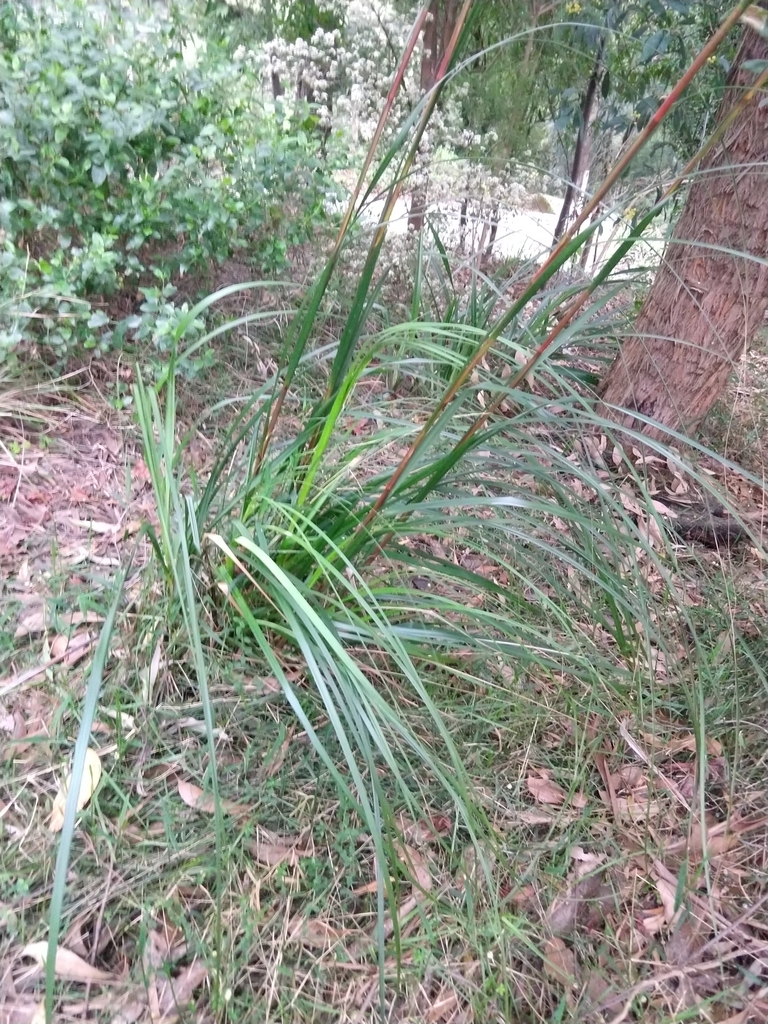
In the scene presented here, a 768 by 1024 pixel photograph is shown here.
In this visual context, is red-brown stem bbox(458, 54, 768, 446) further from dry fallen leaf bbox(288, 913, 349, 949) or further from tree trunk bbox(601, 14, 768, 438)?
dry fallen leaf bbox(288, 913, 349, 949)

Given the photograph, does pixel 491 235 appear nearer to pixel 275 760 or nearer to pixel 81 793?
pixel 275 760

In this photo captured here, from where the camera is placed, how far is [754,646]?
146 centimetres

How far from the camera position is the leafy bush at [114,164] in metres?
1.57

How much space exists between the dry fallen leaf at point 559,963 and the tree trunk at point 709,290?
111 cm

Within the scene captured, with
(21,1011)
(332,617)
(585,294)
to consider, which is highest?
(585,294)

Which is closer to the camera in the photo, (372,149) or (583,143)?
(372,149)

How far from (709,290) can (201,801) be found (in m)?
1.76

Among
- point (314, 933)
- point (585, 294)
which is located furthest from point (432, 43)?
point (314, 933)

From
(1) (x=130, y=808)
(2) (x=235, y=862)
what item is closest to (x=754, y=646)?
(2) (x=235, y=862)

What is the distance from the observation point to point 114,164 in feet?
5.38

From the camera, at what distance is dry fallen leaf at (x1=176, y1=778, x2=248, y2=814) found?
1065 mm

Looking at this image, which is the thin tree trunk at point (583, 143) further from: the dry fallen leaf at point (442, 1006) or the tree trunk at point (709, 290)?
the dry fallen leaf at point (442, 1006)

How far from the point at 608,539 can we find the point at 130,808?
0.99 meters

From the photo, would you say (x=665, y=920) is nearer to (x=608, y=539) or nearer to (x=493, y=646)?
(x=493, y=646)
